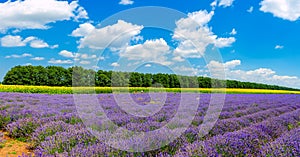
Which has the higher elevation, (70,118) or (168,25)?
(168,25)

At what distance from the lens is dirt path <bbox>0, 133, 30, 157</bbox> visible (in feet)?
15.2

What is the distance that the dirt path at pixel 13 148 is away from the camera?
15.2 feet

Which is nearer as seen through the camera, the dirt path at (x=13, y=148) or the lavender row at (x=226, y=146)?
the lavender row at (x=226, y=146)

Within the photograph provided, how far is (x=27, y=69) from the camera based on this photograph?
3738 cm

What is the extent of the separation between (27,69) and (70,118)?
34.7 m

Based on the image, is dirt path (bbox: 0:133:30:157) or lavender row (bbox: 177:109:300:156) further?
dirt path (bbox: 0:133:30:157)

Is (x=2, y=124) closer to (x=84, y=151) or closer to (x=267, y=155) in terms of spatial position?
(x=84, y=151)

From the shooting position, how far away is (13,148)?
16.6 feet

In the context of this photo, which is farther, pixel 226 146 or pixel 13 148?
pixel 13 148

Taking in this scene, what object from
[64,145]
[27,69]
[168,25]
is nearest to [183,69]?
[168,25]

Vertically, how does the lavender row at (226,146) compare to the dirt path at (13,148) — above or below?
above

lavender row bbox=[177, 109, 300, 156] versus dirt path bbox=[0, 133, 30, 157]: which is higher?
lavender row bbox=[177, 109, 300, 156]

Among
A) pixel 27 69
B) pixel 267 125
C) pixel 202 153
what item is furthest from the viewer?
pixel 27 69

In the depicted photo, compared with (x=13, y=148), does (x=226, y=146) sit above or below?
above
